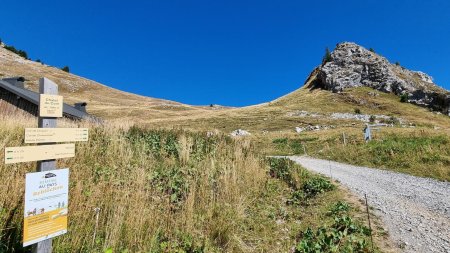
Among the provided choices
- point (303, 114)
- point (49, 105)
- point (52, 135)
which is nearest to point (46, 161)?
point (52, 135)

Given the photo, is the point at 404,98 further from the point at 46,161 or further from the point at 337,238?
the point at 46,161

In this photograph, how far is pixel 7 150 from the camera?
10.1 ft

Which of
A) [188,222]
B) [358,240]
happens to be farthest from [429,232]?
[188,222]

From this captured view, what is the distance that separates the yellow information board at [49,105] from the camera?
140 inches

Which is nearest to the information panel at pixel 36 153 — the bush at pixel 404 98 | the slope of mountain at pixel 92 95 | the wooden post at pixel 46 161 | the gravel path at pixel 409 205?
the wooden post at pixel 46 161

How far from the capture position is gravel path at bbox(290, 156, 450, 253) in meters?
5.72

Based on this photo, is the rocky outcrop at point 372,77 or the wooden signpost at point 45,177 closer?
the wooden signpost at point 45,177

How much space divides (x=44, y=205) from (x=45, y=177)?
310 mm

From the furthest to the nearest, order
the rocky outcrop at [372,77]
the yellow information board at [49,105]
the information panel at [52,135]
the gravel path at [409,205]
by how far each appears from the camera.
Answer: the rocky outcrop at [372,77]
the gravel path at [409,205]
the yellow information board at [49,105]
the information panel at [52,135]

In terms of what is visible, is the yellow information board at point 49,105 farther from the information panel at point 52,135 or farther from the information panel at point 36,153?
the information panel at point 36,153

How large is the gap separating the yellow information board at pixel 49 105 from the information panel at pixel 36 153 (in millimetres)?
406

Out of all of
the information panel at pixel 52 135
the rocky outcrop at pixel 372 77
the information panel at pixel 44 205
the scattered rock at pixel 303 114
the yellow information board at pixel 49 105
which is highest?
the rocky outcrop at pixel 372 77

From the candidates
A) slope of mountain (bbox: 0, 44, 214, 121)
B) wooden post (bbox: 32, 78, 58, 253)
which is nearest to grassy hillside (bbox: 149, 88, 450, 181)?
wooden post (bbox: 32, 78, 58, 253)

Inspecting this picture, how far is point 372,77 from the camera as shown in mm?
95062
